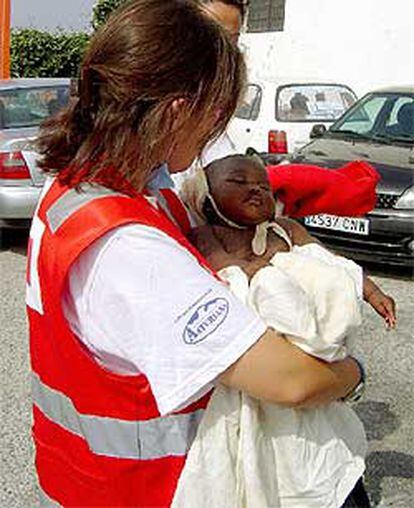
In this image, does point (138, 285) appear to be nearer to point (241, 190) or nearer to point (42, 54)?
point (241, 190)

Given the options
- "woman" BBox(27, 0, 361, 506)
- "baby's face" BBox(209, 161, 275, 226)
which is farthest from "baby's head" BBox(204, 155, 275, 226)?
"woman" BBox(27, 0, 361, 506)

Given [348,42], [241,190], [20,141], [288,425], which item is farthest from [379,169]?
[348,42]

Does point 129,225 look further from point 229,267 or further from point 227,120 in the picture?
point 229,267

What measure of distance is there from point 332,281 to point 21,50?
744 inches

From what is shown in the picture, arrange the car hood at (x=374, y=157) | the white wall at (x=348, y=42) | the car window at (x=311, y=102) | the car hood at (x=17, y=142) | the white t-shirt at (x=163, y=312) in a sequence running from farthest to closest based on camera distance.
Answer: the white wall at (x=348, y=42) < the car window at (x=311, y=102) < the car hood at (x=17, y=142) < the car hood at (x=374, y=157) < the white t-shirt at (x=163, y=312)

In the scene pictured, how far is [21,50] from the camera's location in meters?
19.2

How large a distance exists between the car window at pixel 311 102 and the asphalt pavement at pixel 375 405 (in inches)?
134

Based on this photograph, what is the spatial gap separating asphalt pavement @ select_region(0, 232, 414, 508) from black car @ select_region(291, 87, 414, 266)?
290 mm

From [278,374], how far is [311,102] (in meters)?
8.81

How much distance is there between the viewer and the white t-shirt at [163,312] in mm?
1186

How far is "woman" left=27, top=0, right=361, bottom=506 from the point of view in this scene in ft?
3.93

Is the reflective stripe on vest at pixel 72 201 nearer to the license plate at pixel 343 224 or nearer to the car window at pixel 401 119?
the license plate at pixel 343 224

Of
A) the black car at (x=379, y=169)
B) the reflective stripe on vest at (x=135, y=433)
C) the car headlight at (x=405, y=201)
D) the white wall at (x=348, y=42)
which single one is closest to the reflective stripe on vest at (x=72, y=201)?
the reflective stripe on vest at (x=135, y=433)

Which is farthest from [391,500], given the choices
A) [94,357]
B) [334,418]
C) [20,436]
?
[94,357]
